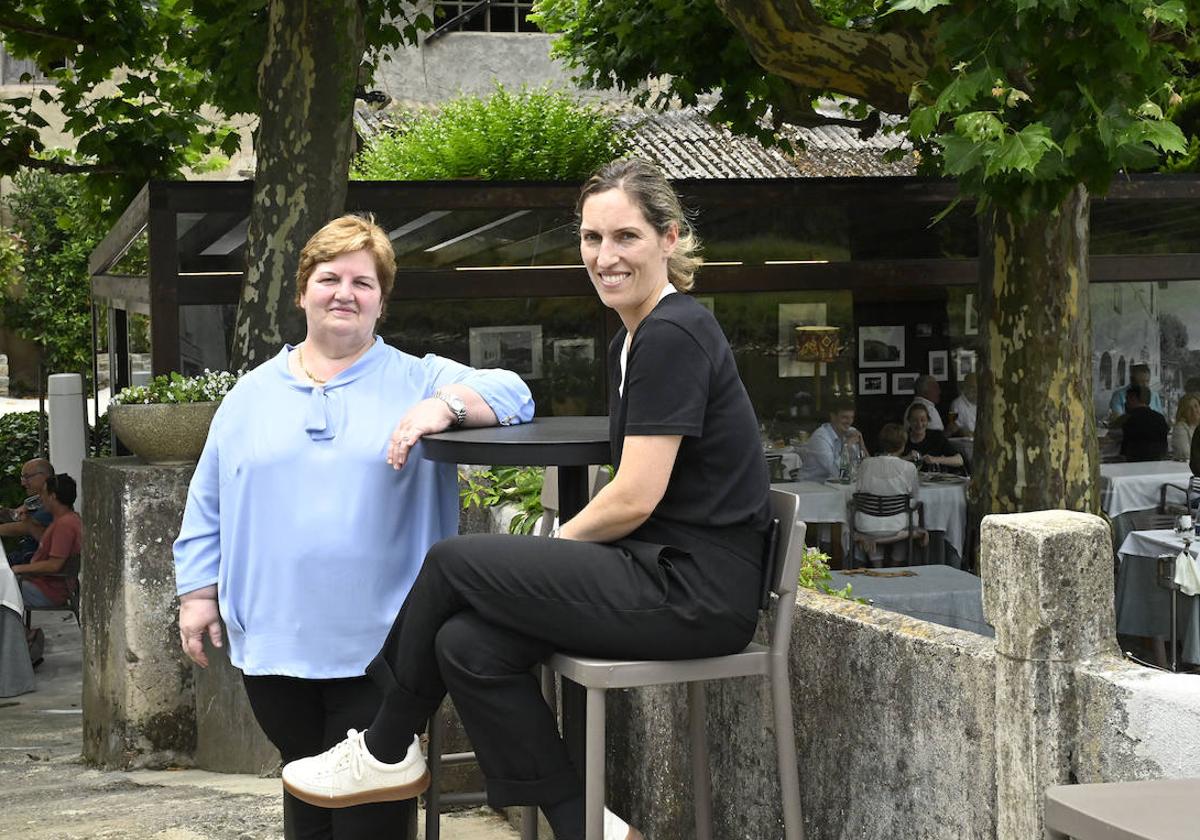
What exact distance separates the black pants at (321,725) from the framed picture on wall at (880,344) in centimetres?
880

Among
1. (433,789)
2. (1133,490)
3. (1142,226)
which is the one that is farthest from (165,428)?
(1142,226)

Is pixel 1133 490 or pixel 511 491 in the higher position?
pixel 511 491

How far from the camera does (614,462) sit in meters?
3.22

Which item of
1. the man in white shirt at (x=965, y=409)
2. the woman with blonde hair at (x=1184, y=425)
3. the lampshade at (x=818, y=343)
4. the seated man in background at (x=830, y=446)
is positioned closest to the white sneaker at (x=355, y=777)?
the seated man in background at (x=830, y=446)

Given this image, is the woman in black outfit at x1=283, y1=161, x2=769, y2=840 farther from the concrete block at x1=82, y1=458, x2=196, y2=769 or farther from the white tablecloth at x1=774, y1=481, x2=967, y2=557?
the white tablecloth at x1=774, y1=481, x2=967, y2=557

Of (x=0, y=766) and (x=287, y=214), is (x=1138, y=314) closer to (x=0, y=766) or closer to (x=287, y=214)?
(x=287, y=214)

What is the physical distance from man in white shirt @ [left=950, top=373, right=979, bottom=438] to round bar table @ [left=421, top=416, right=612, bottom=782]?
9.22 m

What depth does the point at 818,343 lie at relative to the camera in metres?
11.9

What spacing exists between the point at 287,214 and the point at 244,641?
4.35 metres

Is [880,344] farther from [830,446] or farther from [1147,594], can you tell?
[1147,594]

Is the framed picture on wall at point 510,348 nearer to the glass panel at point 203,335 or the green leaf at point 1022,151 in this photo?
the glass panel at point 203,335

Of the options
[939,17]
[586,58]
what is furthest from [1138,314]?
[939,17]

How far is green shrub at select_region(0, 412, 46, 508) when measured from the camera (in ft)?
59.0

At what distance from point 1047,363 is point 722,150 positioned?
15015 mm
